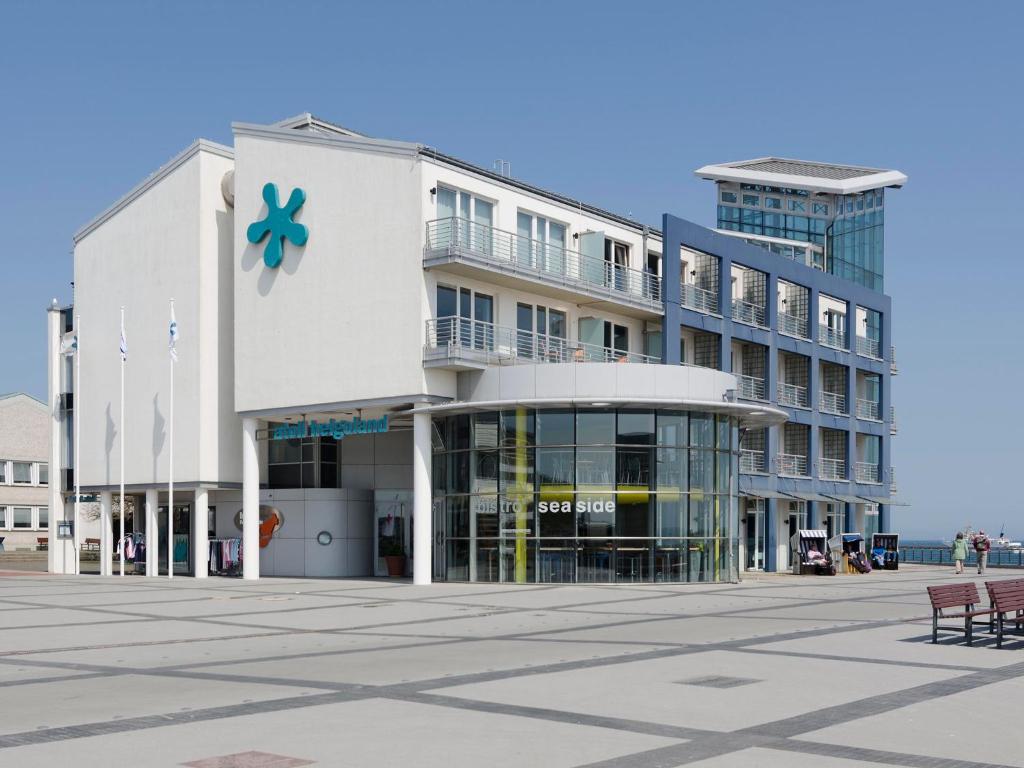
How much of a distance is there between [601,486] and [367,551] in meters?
11.3

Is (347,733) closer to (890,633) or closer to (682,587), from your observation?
(890,633)

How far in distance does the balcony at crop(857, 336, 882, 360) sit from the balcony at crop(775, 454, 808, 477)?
807cm

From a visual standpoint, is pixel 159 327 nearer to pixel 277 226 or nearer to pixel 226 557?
pixel 277 226

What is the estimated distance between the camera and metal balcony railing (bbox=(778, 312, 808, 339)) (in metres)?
52.8

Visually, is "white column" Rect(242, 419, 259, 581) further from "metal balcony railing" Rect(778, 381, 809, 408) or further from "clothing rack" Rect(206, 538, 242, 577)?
"metal balcony railing" Rect(778, 381, 809, 408)

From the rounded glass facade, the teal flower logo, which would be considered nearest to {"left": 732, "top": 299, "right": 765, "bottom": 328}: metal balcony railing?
the rounded glass facade

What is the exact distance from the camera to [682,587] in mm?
33219

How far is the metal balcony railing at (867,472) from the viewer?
2319 inches

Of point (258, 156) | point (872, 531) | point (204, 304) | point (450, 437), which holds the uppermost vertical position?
point (258, 156)

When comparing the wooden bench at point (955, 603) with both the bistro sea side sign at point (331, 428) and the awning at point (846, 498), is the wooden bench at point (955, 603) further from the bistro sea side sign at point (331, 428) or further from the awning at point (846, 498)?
the awning at point (846, 498)

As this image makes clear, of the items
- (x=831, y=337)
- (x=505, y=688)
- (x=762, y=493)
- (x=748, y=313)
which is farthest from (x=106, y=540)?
(x=505, y=688)

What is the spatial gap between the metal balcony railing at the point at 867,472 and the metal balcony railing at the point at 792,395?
598 cm

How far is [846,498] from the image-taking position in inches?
2234

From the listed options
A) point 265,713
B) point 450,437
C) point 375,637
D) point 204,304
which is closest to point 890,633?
point 375,637
